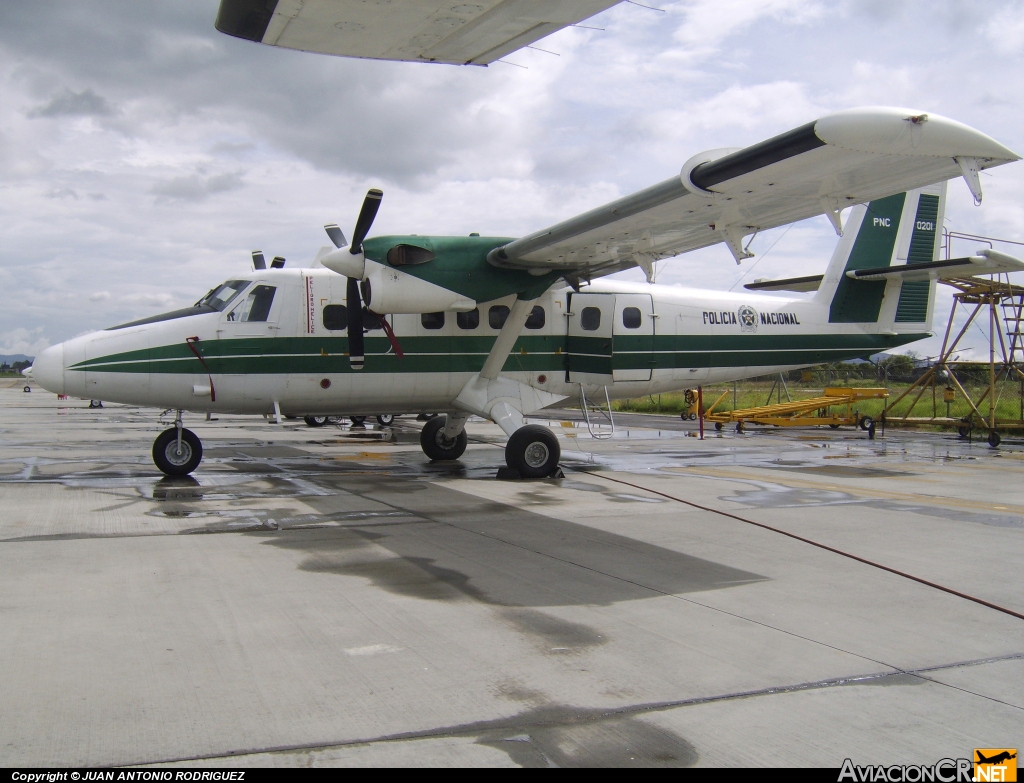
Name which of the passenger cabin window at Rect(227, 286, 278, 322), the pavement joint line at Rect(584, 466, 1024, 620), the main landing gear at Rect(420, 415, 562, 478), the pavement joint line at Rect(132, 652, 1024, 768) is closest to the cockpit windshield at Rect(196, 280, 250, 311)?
the passenger cabin window at Rect(227, 286, 278, 322)

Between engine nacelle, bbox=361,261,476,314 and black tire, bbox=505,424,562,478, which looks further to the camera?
black tire, bbox=505,424,562,478

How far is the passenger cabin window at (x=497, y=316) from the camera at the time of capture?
46.9ft

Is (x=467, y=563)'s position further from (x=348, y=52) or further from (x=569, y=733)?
(x=348, y=52)

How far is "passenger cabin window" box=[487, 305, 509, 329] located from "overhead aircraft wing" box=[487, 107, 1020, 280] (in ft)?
5.12

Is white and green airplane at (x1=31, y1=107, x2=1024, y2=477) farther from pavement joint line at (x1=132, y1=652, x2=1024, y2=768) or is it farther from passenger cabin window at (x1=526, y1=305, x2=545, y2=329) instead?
pavement joint line at (x1=132, y1=652, x2=1024, y2=768)

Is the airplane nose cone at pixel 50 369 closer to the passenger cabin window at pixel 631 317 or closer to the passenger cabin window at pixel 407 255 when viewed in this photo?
the passenger cabin window at pixel 407 255

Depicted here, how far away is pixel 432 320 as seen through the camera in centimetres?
1384

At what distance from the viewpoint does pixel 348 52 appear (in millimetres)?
8102

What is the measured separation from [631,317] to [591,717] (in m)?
11.8

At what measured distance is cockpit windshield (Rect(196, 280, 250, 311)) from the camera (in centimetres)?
1288

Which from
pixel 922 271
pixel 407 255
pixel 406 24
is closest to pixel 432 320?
pixel 407 255

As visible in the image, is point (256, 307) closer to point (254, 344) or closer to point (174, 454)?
point (254, 344)

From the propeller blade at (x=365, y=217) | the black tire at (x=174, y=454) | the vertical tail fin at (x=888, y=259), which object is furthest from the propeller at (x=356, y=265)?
the vertical tail fin at (x=888, y=259)

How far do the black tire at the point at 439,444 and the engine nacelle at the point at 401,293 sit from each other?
12.4ft
